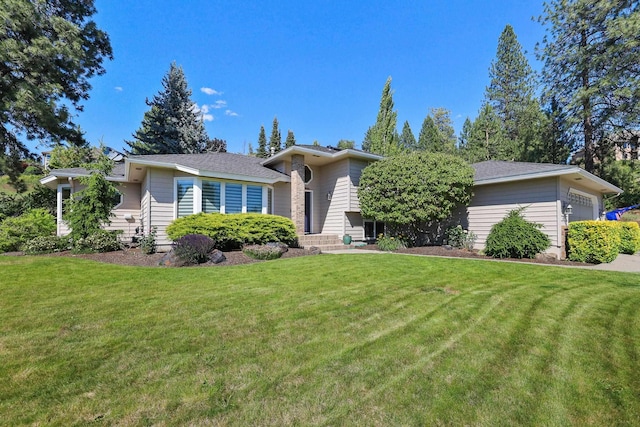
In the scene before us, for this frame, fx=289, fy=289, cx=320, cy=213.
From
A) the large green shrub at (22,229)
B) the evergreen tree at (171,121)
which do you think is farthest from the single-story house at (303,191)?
the evergreen tree at (171,121)

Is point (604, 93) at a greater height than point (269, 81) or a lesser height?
lesser

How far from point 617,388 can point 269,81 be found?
69.0 ft

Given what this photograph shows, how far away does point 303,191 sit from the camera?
12.8 metres

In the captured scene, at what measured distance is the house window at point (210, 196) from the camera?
36.1 feet

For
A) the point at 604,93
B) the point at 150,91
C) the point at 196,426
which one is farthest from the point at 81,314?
the point at 150,91

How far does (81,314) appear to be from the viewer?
368 centimetres

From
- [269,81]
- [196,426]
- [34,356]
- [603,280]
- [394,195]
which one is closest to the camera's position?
[196,426]

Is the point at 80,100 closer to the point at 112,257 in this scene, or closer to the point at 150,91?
the point at 150,91

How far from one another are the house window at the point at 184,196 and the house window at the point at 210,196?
480 mm

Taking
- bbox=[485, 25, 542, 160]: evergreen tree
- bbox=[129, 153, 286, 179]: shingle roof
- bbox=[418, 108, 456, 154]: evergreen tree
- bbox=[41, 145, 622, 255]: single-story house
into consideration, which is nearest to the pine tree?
bbox=[485, 25, 542, 160]: evergreen tree

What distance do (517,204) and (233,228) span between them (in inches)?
411

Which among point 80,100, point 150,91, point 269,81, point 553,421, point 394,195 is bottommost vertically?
point 553,421

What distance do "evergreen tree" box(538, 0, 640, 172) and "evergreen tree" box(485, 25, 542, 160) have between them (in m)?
6.03

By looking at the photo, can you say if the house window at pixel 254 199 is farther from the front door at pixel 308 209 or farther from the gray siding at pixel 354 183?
the gray siding at pixel 354 183
